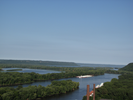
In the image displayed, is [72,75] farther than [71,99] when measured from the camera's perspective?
Yes

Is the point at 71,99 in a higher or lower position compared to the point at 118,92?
lower

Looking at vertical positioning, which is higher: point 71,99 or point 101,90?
point 101,90

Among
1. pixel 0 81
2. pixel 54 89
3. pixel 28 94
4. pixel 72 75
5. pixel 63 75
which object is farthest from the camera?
pixel 72 75

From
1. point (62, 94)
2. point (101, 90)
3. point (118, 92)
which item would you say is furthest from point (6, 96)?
point (118, 92)

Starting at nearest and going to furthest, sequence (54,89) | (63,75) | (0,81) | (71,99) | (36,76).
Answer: (71,99) → (54,89) → (0,81) → (36,76) → (63,75)

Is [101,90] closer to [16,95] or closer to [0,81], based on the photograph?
[16,95]

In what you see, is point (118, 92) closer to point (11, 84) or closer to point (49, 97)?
point (49, 97)

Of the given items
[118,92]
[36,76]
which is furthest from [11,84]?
[118,92]

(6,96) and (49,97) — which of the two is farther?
(49,97)

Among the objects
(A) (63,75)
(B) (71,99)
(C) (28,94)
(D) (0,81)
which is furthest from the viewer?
(A) (63,75)
